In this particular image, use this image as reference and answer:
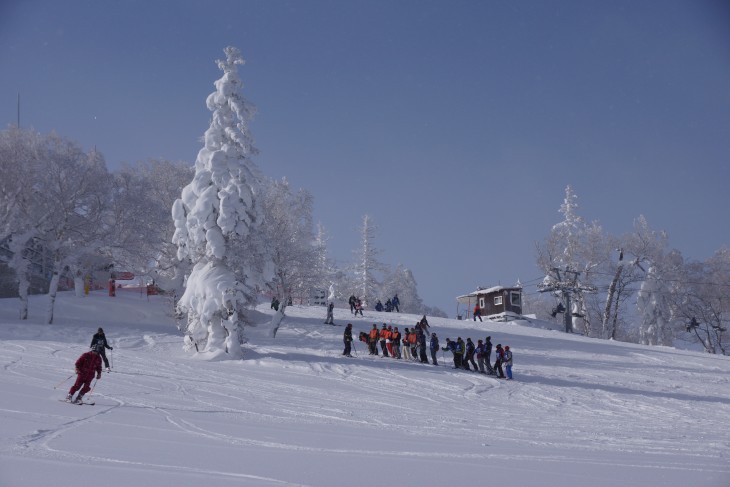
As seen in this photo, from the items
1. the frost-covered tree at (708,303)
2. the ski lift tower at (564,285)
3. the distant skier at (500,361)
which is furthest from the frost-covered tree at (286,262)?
the frost-covered tree at (708,303)

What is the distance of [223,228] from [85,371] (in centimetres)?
1261

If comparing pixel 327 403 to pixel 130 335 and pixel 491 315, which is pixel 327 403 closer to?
pixel 130 335

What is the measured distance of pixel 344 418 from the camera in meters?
13.5

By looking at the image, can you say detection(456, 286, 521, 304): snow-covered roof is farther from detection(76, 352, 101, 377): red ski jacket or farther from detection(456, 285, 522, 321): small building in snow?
detection(76, 352, 101, 377): red ski jacket

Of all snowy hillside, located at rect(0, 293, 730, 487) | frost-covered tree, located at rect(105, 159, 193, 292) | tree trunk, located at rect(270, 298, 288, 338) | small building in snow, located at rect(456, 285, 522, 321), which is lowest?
snowy hillside, located at rect(0, 293, 730, 487)

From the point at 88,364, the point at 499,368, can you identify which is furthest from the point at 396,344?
the point at 88,364

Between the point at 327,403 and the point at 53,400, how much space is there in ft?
20.5

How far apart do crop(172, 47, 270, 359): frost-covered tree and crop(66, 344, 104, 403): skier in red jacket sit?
10.8m

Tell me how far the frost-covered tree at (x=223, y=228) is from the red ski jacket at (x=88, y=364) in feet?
35.4

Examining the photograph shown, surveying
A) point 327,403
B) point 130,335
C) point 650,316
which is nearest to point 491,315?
point 650,316

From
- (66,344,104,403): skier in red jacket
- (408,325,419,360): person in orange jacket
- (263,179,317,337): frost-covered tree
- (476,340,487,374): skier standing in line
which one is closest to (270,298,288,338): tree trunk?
(263,179,317,337): frost-covered tree

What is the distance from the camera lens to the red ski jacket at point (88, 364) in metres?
13.7

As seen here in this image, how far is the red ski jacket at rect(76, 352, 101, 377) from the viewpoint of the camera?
13.7 meters

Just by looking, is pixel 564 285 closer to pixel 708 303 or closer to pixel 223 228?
pixel 708 303
